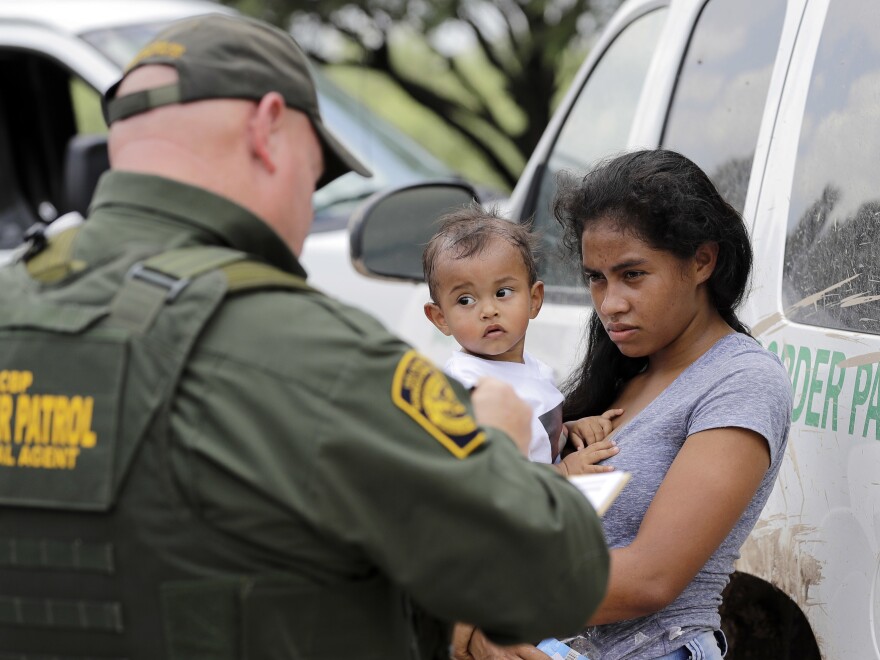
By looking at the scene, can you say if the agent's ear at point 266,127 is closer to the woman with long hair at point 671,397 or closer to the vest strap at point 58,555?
the vest strap at point 58,555

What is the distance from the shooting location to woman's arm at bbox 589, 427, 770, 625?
2.27 metres

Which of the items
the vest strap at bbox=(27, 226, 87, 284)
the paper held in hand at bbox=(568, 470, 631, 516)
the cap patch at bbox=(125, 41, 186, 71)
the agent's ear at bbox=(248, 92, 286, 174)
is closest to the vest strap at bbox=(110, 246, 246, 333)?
the vest strap at bbox=(27, 226, 87, 284)

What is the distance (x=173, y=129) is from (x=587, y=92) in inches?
94.8

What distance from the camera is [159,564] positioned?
1.67 meters

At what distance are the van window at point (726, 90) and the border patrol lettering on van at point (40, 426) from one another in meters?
1.75

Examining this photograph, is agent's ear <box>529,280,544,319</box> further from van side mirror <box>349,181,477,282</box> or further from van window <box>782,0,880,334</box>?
van side mirror <box>349,181,477,282</box>

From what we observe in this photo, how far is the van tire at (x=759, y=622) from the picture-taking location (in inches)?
105

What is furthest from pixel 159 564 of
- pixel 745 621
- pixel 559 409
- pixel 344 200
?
pixel 344 200

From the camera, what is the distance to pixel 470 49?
13.0 meters

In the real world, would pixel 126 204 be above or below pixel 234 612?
above

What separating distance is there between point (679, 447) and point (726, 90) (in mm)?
1141

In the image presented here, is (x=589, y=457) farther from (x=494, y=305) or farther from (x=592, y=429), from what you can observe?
(x=494, y=305)

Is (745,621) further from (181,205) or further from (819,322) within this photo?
(181,205)

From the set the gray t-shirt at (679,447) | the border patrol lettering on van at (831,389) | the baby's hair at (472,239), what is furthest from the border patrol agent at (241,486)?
the baby's hair at (472,239)
